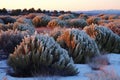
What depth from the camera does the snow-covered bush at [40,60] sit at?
34.3ft

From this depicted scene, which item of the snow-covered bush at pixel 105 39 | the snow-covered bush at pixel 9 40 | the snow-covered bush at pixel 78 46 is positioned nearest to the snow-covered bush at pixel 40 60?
the snow-covered bush at pixel 78 46

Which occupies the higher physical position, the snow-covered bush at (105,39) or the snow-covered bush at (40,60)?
the snow-covered bush at (40,60)

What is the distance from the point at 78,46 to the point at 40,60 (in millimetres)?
2907

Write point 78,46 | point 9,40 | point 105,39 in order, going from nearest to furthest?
1. point 78,46
2. point 9,40
3. point 105,39

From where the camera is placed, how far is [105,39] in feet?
53.6

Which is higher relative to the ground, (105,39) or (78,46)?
(78,46)

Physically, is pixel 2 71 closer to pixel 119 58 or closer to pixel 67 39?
pixel 67 39

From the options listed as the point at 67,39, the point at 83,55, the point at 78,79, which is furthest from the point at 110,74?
the point at 67,39

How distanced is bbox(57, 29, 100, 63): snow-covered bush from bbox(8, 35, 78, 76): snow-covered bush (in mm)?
1843

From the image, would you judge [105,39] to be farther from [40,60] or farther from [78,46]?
[40,60]

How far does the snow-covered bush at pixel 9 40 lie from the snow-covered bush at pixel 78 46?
1.51 meters

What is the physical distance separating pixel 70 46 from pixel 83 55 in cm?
74

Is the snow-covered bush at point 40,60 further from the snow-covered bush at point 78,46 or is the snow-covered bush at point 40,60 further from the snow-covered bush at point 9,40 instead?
the snow-covered bush at point 9,40

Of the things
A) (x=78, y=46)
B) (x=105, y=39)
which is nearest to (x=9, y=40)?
(x=78, y=46)
